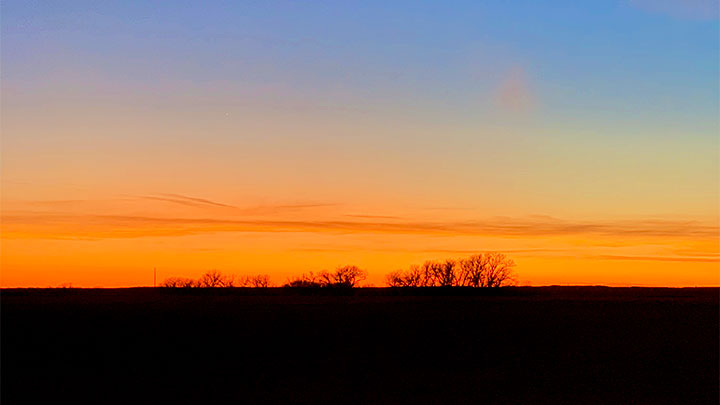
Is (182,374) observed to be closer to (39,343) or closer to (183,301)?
(39,343)

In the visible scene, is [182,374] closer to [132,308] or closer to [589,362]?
[589,362]

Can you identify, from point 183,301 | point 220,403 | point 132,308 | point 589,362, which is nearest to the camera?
point 220,403

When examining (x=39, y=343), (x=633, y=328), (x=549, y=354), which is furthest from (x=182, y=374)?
(x=633, y=328)

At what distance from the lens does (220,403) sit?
2341 cm

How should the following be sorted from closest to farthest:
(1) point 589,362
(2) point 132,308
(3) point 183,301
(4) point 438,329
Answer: (1) point 589,362, (4) point 438,329, (2) point 132,308, (3) point 183,301

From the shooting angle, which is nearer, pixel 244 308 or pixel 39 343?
pixel 39 343

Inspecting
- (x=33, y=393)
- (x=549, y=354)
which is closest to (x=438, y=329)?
(x=549, y=354)

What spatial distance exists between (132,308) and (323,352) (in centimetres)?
1506

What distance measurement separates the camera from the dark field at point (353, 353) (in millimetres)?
25562

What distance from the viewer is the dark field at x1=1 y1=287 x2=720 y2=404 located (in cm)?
2556

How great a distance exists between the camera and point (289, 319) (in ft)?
134

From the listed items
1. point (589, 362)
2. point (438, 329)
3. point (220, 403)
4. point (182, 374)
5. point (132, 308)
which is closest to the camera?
point (220, 403)

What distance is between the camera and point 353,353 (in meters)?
33.5

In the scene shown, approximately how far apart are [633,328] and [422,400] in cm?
1957
